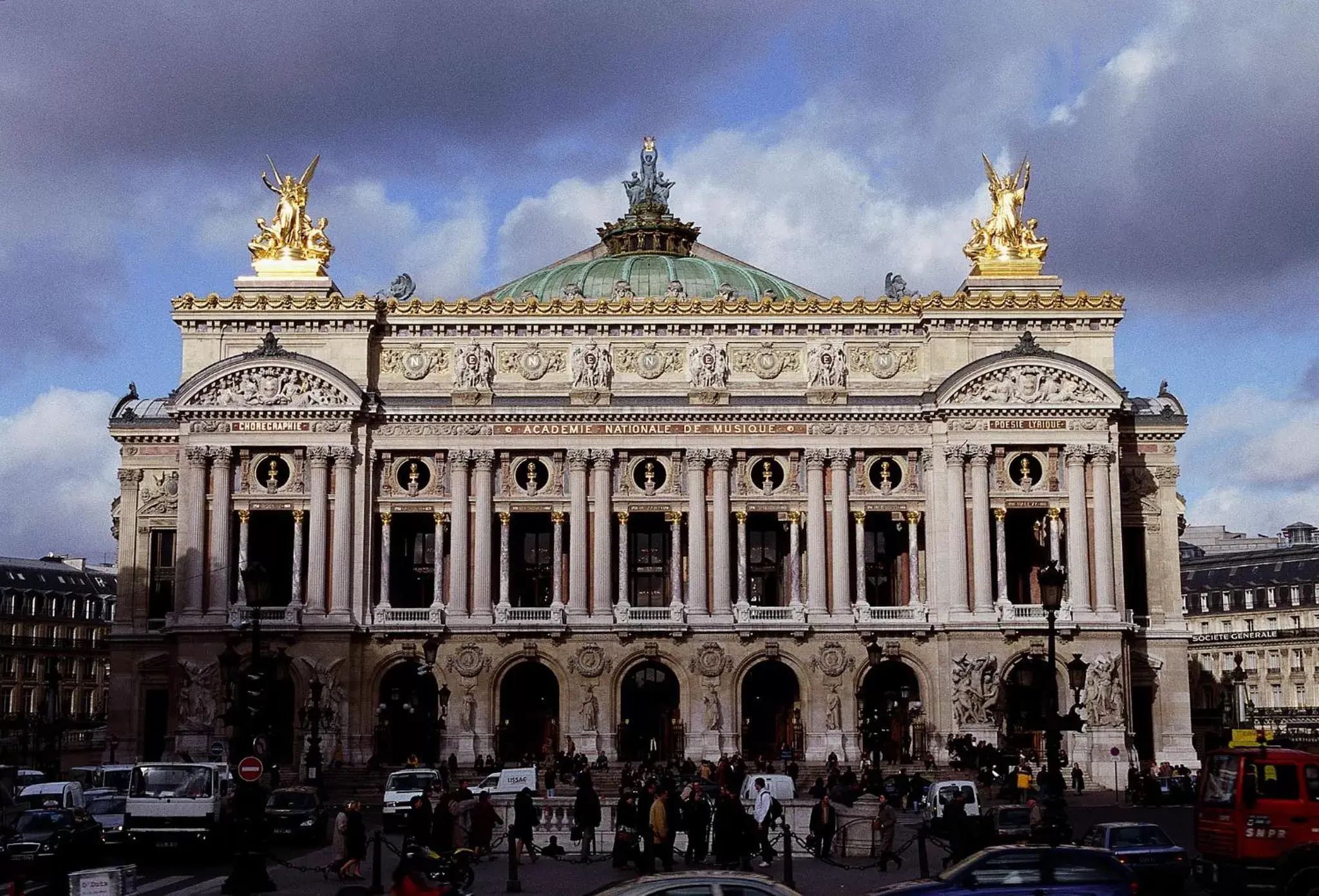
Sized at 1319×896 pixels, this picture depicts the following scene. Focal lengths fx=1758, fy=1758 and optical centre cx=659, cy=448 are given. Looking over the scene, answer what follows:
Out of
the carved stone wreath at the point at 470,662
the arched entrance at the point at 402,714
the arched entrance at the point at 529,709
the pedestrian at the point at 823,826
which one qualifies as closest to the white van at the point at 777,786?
the pedestrian at the point at 823,826

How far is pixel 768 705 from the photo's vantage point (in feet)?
262

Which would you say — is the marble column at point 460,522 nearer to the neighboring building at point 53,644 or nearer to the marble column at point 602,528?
the marble column at point 602,528

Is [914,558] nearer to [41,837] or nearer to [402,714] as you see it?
[402,714]

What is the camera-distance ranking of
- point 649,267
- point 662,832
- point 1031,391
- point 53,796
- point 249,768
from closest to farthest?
point 249,768 → point 662,832 → point 53,796 → point 1031,391 → point 649,267

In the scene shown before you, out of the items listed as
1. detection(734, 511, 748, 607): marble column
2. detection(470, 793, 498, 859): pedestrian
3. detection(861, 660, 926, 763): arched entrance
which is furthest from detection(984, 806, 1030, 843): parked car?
detection(734, 511, 748, 607): marble column

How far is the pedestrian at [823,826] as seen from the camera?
4578 cm

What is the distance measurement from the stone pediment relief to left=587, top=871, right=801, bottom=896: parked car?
5579 centimetres

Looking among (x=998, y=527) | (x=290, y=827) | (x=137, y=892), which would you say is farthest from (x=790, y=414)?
(x=137, y=892)

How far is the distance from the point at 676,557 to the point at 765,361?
10.0 m

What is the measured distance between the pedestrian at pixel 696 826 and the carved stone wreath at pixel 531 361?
38.4 meters

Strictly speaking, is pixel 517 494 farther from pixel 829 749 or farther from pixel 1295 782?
pixel 1295 782

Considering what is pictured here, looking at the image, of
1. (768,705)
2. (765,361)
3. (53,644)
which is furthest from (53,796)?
(53,644)

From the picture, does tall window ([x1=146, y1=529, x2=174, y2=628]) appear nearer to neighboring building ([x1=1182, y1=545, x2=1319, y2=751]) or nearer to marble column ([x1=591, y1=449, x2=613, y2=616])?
marble column ([x1=591, y1=449, x2=613, y2=616])

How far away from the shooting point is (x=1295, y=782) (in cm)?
3397
